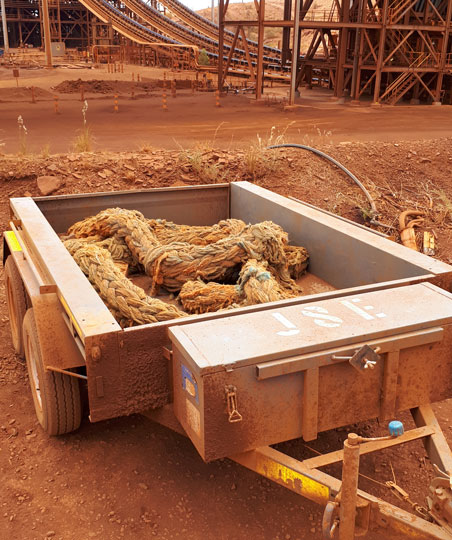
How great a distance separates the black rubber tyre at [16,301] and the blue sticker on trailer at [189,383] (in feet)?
7.01

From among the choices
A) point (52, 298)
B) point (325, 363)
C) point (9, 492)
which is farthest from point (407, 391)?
point (9, 492)

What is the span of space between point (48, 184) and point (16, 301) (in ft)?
14.6

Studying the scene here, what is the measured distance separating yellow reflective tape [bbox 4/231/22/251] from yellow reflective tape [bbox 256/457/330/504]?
8.54 feet

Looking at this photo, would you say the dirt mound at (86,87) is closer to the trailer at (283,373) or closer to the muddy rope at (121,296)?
the muddy rope at (121,296)

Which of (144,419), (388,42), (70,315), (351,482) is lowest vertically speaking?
(144,419)

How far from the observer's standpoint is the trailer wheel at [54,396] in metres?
3.42

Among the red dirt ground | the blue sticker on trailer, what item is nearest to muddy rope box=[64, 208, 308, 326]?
the blue sticker on trailer

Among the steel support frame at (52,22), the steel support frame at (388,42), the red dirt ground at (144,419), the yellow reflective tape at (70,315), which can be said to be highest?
the steel support frame at (52,22)

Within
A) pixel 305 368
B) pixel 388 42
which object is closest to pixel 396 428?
pixel 305 368

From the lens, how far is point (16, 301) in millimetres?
4492

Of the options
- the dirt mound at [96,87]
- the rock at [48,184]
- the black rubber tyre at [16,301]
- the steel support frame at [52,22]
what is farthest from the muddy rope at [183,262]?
the steel support frame at [52,22]

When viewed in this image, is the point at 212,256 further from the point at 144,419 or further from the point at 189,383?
the point at 189,383

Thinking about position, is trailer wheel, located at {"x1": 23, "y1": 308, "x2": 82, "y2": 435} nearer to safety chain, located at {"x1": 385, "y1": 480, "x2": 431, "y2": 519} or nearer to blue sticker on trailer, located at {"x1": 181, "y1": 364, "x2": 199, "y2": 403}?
blue sticker on trailer, located at {"x1": 181, "y1": 364, "x2": 199, "y2": 403}

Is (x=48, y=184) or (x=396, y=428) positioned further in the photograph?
(x=48, y=184)
